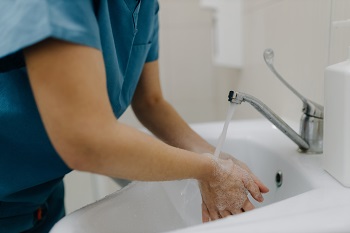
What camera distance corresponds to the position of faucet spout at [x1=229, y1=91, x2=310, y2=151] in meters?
0.60

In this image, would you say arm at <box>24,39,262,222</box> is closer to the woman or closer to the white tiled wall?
the woman

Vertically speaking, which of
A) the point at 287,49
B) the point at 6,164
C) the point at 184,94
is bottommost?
the point at 184,94

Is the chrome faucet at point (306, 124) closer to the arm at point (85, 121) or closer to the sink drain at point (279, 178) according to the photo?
the sink drain at point (279, 178)

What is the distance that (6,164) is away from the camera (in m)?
0.56

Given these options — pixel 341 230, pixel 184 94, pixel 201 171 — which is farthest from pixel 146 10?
pixel 184 94

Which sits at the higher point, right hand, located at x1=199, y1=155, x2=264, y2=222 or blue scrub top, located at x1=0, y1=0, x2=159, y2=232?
blue scrub top, located at x1=0, y1=0, x2=159, y2=232

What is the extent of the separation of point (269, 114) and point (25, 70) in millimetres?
381

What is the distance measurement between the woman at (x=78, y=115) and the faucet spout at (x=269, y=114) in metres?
0.10

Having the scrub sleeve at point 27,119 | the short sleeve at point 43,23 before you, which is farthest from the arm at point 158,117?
the short sleeve at point 43,23

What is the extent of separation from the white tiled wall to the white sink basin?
138 millimetres

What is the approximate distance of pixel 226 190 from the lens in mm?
562

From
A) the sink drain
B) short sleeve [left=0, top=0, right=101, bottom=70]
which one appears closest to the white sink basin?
the sink drain

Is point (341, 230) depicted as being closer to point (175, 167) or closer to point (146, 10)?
point (175, 167)

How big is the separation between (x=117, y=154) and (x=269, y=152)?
15.8 inches
